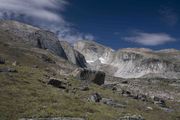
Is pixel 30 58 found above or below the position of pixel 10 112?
above

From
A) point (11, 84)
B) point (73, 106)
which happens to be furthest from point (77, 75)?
point (73, 106)

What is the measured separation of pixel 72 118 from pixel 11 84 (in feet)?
63.2

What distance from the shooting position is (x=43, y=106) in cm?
4112

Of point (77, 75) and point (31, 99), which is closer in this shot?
point (31, 99)

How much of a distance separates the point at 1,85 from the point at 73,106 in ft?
38.6

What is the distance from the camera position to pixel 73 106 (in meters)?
45.8

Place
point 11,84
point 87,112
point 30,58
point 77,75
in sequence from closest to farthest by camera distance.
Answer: point 87,112
point 11,84
point 77,75
point 30,58

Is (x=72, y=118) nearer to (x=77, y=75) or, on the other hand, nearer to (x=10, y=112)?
(x=10, y=112)

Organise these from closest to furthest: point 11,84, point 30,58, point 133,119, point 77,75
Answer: point 133,119, point 11,84, point 77,75, point 30,58

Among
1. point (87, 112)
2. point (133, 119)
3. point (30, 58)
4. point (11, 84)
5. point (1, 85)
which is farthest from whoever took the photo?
point (30, 58)

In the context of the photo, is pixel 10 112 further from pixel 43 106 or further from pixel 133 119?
pixel 133 119

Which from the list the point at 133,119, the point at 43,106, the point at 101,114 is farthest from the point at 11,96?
the point at 133,119

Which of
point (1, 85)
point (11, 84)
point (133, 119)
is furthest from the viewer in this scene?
point (11, 84)

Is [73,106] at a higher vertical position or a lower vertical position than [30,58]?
lower
